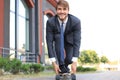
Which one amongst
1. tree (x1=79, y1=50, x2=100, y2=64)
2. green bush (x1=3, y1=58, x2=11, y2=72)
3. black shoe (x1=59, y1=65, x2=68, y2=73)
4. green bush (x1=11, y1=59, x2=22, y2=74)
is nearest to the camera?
black shoe (x1=59, y1=65, x2=68, y2=73)

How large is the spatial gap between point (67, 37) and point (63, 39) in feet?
0.41

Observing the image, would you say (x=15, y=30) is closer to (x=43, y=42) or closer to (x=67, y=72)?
(x=43, y=42)

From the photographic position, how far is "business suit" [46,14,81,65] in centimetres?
540

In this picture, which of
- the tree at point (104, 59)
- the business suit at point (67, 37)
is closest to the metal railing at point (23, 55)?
the business suit at point (67, 37)

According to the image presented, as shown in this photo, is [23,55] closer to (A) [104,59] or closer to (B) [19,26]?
(B) [19,26]

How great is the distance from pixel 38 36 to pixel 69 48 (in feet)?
103

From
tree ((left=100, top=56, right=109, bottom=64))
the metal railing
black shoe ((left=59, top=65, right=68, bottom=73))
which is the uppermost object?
tree ((left=100, top=56, right=109, bottom=64))

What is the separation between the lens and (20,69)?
66.7ft

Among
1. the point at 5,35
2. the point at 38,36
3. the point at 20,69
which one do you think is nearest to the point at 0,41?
the point at 5,35

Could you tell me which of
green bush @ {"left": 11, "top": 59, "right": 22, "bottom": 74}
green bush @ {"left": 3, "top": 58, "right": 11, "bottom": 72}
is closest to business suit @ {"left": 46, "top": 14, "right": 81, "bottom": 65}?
green bush @ {"left": 3, "top": 58, "right": 11, "bottom": 72}

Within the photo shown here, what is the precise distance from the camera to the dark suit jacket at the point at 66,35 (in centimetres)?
540

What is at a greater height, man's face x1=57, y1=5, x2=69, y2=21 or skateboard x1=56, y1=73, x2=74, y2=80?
man's face x1=57, y1=5, x2=69, y2=21

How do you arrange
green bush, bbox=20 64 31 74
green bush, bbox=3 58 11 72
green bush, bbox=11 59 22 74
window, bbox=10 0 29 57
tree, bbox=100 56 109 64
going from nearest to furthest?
green bush, bbox=3 58 11 72
green bush, bbox=11 59 22 74
green bush, bbox=20 64 31 74
window, bbox=10 0 29 57
tree, bbox=100 56 109 64

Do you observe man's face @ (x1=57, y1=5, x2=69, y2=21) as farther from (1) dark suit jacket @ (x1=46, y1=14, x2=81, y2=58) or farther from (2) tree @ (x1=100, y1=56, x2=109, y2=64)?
(2) tree @ (x1=100, y1=56, x2=109, y2=64)
